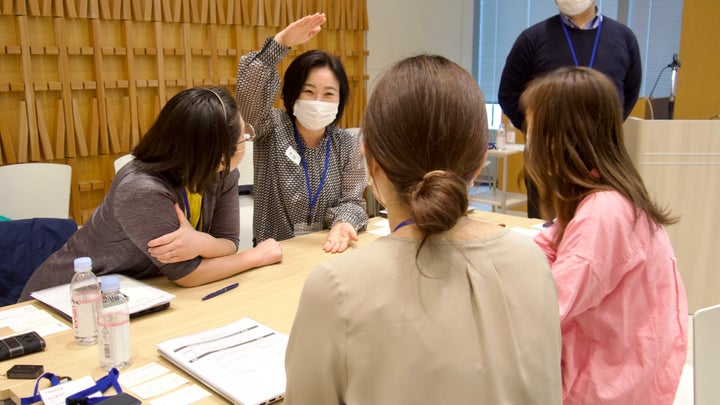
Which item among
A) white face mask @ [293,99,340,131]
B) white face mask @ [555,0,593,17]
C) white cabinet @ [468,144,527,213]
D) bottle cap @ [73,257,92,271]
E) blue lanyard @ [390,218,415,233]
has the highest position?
white face mask @ [555,0,593,17]

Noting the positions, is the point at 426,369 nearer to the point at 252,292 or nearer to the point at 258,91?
the point at 252,292

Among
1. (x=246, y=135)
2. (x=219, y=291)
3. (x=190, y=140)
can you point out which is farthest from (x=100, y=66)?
(x=219, y=291)

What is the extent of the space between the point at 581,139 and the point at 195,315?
3.87 ft

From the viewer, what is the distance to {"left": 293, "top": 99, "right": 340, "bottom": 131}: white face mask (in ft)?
8.23

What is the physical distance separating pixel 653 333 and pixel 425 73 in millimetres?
1010

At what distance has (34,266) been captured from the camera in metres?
2.40

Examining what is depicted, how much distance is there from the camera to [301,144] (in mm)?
2609

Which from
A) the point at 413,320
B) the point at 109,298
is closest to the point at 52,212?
the point at 109,298

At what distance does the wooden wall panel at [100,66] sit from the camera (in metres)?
3.74

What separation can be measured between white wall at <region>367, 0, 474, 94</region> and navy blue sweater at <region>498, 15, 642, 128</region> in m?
2.15

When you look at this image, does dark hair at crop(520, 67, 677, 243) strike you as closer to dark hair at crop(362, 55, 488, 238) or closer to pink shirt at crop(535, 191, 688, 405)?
pink shirt at crop(535, 191, 688, 405)

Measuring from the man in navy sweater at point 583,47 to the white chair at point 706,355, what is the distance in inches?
73.8

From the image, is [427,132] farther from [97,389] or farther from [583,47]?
[583,47]

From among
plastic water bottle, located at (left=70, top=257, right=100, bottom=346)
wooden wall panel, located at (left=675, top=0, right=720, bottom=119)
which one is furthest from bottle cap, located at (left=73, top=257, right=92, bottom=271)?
wooden wall panel, located at (left=675, top=0, right=720, bottom=119)
